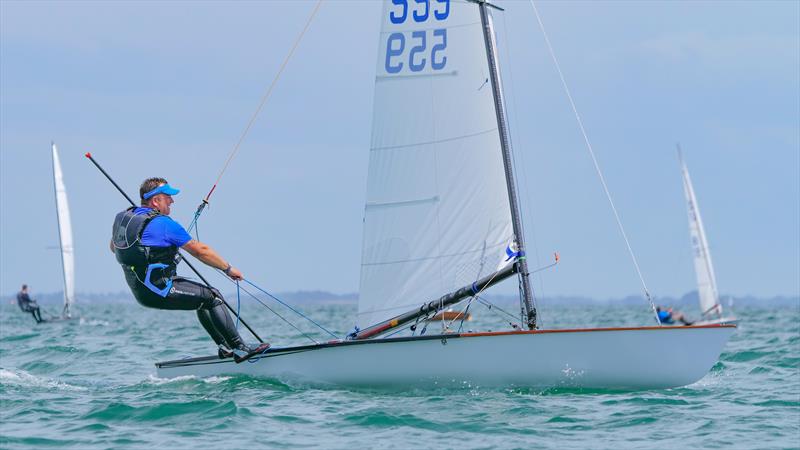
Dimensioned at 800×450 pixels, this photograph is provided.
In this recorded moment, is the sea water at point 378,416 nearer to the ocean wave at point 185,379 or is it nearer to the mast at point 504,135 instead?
Result: the ocean wave at point 185,379

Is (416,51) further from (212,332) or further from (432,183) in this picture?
(212,332)

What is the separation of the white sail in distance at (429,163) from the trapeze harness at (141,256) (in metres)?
2.44

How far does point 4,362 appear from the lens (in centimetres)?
1584

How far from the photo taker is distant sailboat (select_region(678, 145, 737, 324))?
43.1 metres

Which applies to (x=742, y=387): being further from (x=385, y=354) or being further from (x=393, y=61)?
(x=393, y=61)

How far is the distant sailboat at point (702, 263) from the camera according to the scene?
4312 cm

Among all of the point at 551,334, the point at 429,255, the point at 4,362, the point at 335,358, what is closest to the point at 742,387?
the point at 551,334

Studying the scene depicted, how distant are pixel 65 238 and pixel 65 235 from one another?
4.9 inches

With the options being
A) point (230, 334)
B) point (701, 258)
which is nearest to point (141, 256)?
point (230, 334)

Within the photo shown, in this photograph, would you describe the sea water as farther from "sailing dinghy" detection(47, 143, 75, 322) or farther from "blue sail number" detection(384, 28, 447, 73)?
"sailing dinghy" detection(47, 143, 75, 322)

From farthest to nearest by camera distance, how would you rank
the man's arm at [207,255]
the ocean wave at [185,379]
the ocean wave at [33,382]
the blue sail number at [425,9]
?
1. the blue sail number at [425,9]
2. the ocean wave at [33,382]
3. the ocean wave at [185,379]
4. the man's arm at [207,255]

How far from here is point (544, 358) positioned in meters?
10.2

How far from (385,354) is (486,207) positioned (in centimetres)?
216

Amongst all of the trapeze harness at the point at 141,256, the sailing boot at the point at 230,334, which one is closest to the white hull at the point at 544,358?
the sailing boot at the point at 230,334
